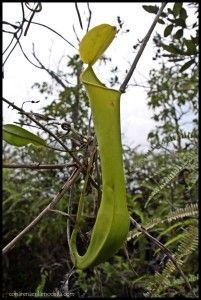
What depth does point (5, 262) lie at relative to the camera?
238 cm

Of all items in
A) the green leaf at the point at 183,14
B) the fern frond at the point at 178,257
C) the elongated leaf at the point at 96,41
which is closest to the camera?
the elongated leaf at the point at 96,41

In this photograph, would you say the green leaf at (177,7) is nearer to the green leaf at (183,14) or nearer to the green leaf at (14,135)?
the green leaf at (183,14)

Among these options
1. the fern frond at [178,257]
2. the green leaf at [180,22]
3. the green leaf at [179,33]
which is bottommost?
the fern frond at [178,257]

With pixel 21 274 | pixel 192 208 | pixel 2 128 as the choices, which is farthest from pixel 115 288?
pixel 2 128

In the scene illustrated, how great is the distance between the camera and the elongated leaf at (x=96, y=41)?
54 cm

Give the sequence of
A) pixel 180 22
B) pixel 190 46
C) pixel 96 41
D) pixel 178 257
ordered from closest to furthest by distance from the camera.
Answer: pixel 96 41
pixel 178 257
pixel 190 46
pixel 180 22

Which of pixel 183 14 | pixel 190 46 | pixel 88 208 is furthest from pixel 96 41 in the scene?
pixel 88 208

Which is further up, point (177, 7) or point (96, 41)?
point (177, 7)

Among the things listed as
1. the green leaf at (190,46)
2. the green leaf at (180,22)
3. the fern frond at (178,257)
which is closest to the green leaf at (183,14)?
the green leaf at (180,22)

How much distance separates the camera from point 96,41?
0.54 meters

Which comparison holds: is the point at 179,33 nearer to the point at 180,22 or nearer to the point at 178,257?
the point at 180,22

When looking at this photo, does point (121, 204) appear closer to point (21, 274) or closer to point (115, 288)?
point (115, 288)

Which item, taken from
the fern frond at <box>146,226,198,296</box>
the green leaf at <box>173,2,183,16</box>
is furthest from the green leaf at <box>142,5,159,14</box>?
the fern frond at <box>146,226,198,296</box>

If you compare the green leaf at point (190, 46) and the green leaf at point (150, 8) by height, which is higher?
the green leaf at point (150, 8)
